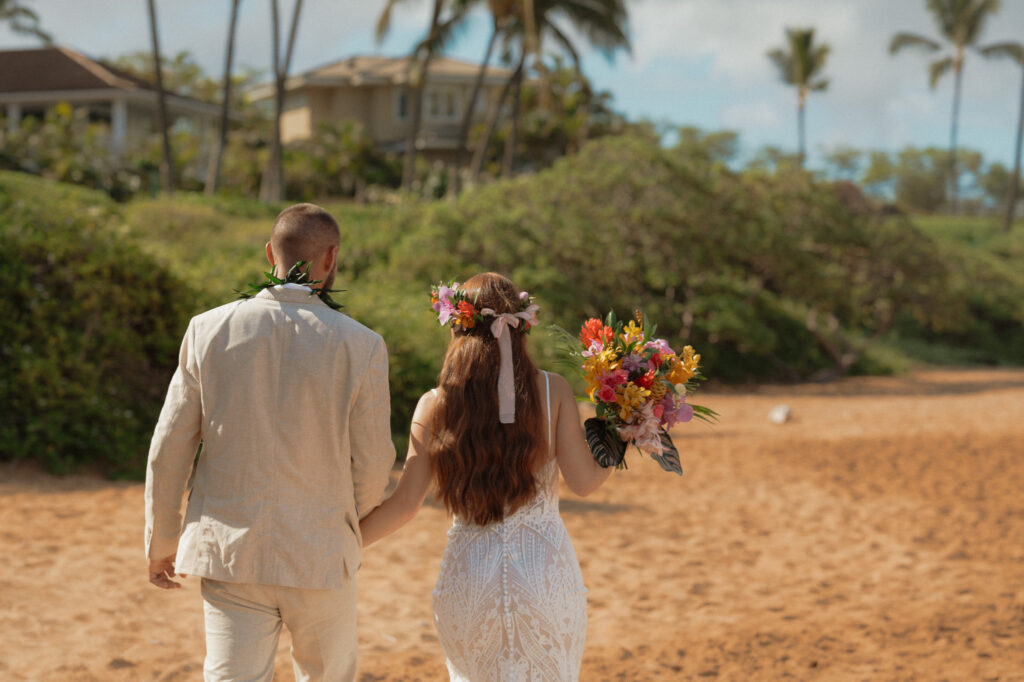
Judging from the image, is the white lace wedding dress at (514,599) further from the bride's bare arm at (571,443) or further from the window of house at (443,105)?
the window of house at (443,105)

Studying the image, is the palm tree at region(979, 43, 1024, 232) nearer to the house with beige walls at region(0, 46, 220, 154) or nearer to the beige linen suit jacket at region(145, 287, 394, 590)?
the house with beige walls at region(0, 46, 220, 154)

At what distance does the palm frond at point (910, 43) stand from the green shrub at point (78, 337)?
41.4 m

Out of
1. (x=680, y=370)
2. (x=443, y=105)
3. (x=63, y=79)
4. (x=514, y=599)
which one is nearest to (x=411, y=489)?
(x=514, y=599)

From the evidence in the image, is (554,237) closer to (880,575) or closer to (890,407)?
(890,407)

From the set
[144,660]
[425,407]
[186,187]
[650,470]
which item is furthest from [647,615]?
[186,187]

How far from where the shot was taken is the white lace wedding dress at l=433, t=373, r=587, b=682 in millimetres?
2773

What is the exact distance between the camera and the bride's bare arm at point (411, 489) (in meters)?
2.84

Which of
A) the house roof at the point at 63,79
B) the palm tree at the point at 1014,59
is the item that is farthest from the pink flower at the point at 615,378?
the palm tree at the point at 1014,59

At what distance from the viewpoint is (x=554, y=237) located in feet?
55.1

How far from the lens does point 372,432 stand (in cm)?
266

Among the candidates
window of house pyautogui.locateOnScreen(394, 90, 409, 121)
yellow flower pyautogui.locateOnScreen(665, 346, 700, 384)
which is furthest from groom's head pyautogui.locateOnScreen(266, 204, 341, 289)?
window of house pyautogui.locateOnScreen(394, 90, 409, 121)

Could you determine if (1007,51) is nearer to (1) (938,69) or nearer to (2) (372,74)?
(1) (938,69)

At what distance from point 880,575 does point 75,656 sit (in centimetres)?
519

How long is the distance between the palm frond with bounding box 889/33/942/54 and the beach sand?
3665 centimetres
